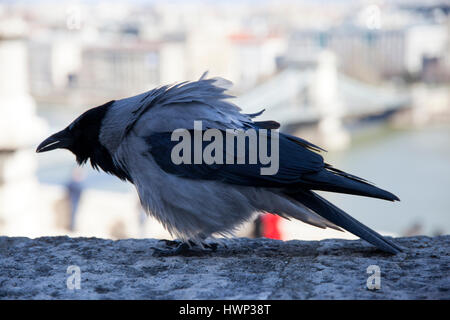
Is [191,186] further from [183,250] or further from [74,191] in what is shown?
[74,191]

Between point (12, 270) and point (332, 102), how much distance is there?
26.2m

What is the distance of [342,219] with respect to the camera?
64.1 inches

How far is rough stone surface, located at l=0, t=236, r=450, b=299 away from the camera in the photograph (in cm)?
138

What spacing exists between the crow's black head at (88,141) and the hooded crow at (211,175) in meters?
0.08

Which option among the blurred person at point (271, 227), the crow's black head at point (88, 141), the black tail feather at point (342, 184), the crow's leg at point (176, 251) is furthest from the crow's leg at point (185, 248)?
the blurred person at point (271, 227)

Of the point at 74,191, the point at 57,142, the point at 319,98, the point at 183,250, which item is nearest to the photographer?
the point at 183,250

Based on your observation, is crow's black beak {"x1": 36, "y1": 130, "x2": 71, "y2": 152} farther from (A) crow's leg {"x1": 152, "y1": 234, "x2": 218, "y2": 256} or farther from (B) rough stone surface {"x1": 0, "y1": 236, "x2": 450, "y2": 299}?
(A) crow's leg {"x1": 152, "y1": 234, "x2": 218, "y2": 256}

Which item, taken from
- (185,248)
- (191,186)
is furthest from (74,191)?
(191,186)

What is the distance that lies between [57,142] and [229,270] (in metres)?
0.73

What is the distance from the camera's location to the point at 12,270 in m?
1.62

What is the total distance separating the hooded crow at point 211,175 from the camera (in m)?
1.66

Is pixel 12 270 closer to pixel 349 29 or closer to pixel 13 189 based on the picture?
pixel 13 189

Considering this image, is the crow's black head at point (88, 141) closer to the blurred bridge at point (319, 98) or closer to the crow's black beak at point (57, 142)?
the crow's black beak at point (57, 142)
